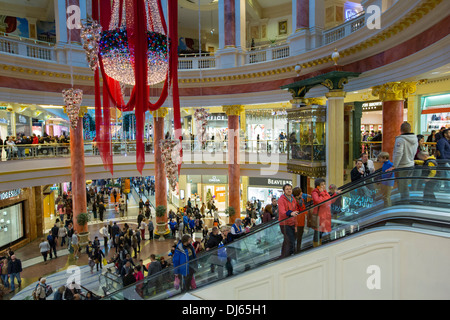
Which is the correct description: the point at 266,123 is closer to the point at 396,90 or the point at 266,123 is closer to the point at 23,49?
the point at 396,90

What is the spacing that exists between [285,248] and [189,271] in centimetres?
161

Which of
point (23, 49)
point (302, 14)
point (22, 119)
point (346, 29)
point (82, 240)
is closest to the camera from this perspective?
point (346, 29)

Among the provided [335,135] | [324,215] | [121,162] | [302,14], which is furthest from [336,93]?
[121,162]

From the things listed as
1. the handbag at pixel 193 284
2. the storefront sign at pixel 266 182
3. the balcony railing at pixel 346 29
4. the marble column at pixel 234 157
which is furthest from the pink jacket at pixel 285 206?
the storefront sign at pixel 266 182

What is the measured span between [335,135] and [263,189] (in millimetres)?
8783

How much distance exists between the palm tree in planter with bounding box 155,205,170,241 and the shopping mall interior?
0.10m

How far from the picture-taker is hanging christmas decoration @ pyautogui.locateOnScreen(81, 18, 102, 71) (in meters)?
5.21

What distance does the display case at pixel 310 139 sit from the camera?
9.86 m

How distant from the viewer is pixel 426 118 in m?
12.1

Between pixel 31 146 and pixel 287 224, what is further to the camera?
pixel 31 146

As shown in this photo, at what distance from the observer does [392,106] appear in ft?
27.5

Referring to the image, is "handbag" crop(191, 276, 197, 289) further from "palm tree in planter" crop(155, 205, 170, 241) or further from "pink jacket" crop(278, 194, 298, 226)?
"palm tree in planter" crop(155, 205, 170, 241)
